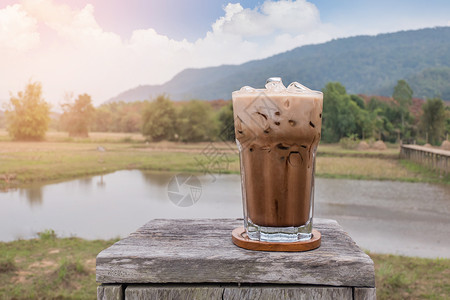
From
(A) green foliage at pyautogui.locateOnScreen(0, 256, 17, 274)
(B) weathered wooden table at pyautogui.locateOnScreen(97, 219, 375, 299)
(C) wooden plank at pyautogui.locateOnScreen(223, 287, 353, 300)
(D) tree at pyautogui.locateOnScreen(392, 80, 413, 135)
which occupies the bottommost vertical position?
(A) green foliage at pyautogui.locateOnScreen(0, 256, 17, 274)

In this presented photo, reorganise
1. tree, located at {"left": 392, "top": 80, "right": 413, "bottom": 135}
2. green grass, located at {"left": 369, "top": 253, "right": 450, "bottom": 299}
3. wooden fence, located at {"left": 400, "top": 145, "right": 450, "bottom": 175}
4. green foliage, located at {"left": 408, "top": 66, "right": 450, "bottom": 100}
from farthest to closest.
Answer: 1. tree, located at {"left": 392, "top": 80, "right": 413, "bottom": 135}
2. green foliage, located at {"left": 408, "top": 66, "right": 450, "bottom": 100}
3. wooden fence, located at {"left": 400, "top": 145, "right": 450, "bottom": 175}
4. green grass, located at {"left": 369, "top": 253, "right": 450, "bottom": 299}

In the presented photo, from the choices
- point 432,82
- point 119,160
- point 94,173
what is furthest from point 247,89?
point 432,82

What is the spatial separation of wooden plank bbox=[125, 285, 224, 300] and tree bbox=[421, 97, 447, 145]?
47.7 ft

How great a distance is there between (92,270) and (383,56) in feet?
86.6

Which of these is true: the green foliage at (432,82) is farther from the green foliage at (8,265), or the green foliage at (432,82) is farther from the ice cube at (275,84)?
the ice cube at (275,84)

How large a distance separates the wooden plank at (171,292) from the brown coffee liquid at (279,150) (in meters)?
0.22

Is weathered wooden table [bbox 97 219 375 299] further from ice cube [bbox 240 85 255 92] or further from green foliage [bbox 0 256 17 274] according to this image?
green foliage [bbox 0 256 17 274]

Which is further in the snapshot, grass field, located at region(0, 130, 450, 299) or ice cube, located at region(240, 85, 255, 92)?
grass field, located at region(0, 130, 450, 299)

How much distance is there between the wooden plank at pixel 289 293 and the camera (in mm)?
870

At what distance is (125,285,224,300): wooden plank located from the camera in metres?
0.88

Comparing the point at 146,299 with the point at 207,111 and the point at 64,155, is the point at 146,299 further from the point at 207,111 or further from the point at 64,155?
the point at 207,111

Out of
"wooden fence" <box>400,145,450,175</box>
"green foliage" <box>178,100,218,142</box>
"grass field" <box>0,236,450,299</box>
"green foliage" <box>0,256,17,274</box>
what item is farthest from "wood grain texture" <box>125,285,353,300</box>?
"green foliage" <box>178,100,218,142</box>

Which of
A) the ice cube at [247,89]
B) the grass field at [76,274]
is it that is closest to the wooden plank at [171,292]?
the ice cube at [247,89]

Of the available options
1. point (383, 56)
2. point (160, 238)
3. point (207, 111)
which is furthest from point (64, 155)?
point (383, 56)
